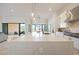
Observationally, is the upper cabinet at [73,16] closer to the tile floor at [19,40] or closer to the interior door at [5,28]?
the tile floor at [19,40]

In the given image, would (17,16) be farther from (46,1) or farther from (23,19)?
(46,1)

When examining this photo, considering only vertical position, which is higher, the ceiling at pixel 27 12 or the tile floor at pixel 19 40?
the ceiling at pixel 27 12

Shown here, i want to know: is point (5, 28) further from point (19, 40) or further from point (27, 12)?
point (27, 12)

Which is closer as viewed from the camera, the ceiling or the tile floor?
the tile floor

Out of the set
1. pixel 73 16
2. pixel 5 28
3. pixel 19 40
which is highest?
pixel 73 16

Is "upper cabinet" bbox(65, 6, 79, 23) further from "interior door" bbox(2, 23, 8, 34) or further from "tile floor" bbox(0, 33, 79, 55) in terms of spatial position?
"interior door" bbox(2, 23, 8, 34)

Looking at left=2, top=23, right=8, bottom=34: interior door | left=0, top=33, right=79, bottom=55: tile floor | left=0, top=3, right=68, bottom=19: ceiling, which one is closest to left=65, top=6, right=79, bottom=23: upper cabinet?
left=0, top=3, right=68, bottom=19: ceiling

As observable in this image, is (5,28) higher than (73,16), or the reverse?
(73,16)

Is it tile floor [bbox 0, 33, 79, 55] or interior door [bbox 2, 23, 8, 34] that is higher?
interior door [bbox 2, 23, 8, 34]

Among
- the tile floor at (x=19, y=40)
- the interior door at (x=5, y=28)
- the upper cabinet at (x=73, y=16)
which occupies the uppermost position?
the upper cabinet at (x=73, y=16)

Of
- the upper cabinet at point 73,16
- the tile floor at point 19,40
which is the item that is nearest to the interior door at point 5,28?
the tile floor at point 19,40

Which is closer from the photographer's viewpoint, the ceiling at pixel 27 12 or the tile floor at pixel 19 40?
the tile floor at pixel 19 40

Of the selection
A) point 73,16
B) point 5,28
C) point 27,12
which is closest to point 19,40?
point 5,28

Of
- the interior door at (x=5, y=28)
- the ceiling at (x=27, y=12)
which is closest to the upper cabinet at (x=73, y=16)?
the ceiling at (x=27, y=12)
